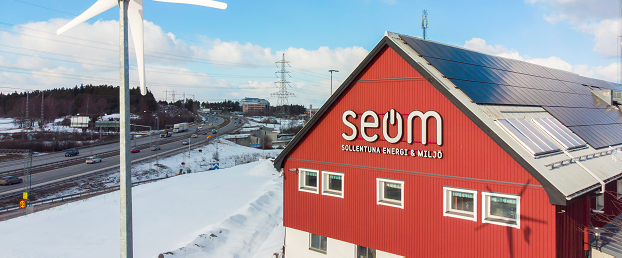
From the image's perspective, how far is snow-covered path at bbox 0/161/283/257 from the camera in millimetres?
23125

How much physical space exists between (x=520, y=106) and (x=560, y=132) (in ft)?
6.53

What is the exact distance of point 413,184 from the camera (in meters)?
14.8

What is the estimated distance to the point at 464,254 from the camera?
13.4m

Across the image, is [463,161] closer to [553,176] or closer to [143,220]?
[553,176]

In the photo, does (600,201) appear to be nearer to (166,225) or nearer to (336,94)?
(336,94)

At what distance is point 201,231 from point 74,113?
140m

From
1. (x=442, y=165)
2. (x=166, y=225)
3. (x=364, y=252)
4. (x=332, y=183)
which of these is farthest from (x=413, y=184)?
(x=166, y=225)

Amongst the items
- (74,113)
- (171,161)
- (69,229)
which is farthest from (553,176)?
(74,113)

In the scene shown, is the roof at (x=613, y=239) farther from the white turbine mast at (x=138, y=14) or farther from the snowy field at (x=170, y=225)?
the white turbine mast at (x=138, y=14)

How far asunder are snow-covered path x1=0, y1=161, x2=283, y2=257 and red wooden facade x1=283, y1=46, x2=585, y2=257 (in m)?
7.94

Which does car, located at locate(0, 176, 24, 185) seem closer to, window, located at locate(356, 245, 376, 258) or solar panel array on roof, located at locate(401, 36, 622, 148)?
window, located at locate(356, 245, 376, 258)

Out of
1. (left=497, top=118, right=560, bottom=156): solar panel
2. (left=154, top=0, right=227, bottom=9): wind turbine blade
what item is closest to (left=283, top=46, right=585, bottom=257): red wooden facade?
(left=497, top=118, right=560, bottom=156): solar panel

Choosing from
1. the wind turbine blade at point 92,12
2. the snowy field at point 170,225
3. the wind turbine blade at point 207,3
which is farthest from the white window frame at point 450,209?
the wind turbine blade at point 92,12

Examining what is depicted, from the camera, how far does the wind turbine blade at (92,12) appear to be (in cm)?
1009
